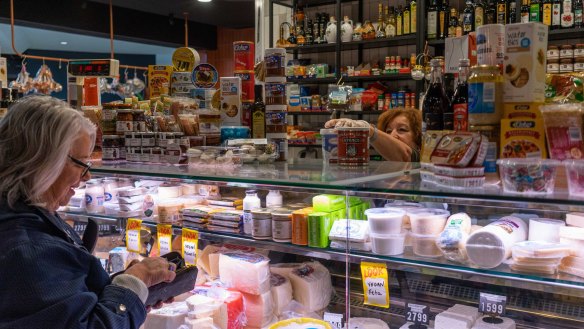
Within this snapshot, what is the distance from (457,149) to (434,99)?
1.38 feet

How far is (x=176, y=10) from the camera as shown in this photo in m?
10.3

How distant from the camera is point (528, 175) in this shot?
4.50ft

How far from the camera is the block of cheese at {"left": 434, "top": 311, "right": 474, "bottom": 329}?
1.79 metres

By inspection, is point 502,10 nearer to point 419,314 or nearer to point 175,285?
point 419,314

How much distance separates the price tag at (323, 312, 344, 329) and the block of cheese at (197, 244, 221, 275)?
0.53 meters

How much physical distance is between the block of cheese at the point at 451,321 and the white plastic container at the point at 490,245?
0.35 meters

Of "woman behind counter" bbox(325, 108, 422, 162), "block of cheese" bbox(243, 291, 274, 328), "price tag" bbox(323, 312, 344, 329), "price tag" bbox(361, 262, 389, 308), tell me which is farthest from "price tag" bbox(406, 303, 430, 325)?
"woman behind counter" bbox(325, 108, 422, 162)

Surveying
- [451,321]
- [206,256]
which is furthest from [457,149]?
[206,256]

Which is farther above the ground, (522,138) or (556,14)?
(556,14)

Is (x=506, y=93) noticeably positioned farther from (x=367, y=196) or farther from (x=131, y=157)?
(x=131, y=157)

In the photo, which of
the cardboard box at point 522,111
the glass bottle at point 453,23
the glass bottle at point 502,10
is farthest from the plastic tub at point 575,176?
the glass bottle at point 453,23

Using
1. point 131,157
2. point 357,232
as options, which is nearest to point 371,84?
point 131,157

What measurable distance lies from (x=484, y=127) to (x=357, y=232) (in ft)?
1.69

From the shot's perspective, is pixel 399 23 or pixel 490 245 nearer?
pixel 490 245
